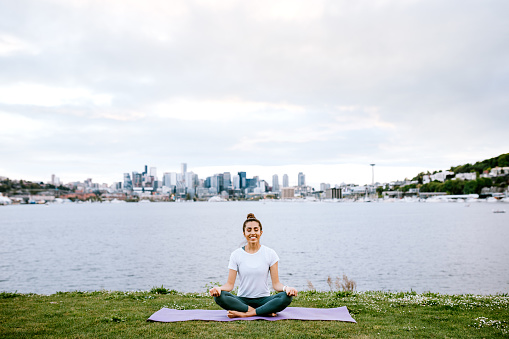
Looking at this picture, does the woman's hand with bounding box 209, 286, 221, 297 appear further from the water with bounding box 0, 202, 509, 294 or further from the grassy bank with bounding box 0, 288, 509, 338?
the water with bounding box 0, 202, 509, 294

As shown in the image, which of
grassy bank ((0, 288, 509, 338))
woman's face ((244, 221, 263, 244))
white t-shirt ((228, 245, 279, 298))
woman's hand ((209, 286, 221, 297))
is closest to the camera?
grassy bank ((0, 288, 509, 338))

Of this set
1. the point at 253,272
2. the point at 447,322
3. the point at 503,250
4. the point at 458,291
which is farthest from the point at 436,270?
the point at 253,272

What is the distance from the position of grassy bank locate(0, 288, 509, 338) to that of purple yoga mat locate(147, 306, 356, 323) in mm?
272

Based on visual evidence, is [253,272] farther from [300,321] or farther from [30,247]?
[30,247]

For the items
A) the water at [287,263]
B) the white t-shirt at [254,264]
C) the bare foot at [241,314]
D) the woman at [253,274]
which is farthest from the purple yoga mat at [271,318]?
the water at [287,263]

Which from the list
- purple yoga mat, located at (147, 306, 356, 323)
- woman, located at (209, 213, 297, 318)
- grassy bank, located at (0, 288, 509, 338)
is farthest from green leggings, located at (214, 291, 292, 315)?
grassy bank, located at (0, 288, 509, 338)

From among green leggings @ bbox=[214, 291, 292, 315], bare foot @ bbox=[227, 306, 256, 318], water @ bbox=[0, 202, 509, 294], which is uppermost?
green leggings @ bbox=[214, 291, 292, 315]

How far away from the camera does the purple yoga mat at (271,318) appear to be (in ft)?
30.1

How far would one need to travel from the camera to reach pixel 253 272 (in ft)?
30.3

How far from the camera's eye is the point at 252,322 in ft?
29.2

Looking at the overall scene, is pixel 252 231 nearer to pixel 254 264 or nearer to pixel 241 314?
pixel 254 264

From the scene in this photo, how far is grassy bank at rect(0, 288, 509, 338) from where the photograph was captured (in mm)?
8172

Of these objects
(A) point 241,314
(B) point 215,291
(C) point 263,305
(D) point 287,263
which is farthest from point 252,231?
(D) point 287,263

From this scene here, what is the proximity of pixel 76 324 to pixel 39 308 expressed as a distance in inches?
108
